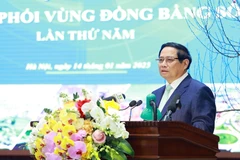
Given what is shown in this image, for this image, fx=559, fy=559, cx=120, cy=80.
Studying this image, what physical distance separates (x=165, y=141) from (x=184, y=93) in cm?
110

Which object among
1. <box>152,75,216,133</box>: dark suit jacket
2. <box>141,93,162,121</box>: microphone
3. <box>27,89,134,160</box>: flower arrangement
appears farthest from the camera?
<box>152,75,216,133</box>: dark suit jacket

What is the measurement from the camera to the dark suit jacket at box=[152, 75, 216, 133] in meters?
2.83

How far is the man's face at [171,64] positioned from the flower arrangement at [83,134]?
130 centimetres

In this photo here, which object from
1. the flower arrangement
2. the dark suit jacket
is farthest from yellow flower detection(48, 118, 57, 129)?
the dark suit jacket

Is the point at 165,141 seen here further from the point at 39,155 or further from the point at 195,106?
the point at 195,106

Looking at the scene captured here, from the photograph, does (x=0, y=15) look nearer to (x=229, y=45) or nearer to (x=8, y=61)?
(x=8, y=61)

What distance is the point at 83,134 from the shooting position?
74.7 inches

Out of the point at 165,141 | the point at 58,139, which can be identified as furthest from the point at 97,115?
the point at 165,141

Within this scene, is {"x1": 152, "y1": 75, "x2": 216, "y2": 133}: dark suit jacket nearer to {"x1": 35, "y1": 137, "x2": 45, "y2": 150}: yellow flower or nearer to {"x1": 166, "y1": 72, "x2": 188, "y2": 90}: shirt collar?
{"x1": 166, "y1": 72, "x2": 188, "y2": 90}: shirt collar

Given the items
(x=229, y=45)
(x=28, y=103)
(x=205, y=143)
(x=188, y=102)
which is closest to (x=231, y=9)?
(x=229, y=45)

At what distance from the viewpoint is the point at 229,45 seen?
12.7 feet

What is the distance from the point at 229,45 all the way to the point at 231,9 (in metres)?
0.25

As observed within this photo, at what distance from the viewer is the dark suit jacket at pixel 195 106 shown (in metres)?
2.83

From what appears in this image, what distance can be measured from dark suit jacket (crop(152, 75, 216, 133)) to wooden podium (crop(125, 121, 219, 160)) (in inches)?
20.9
